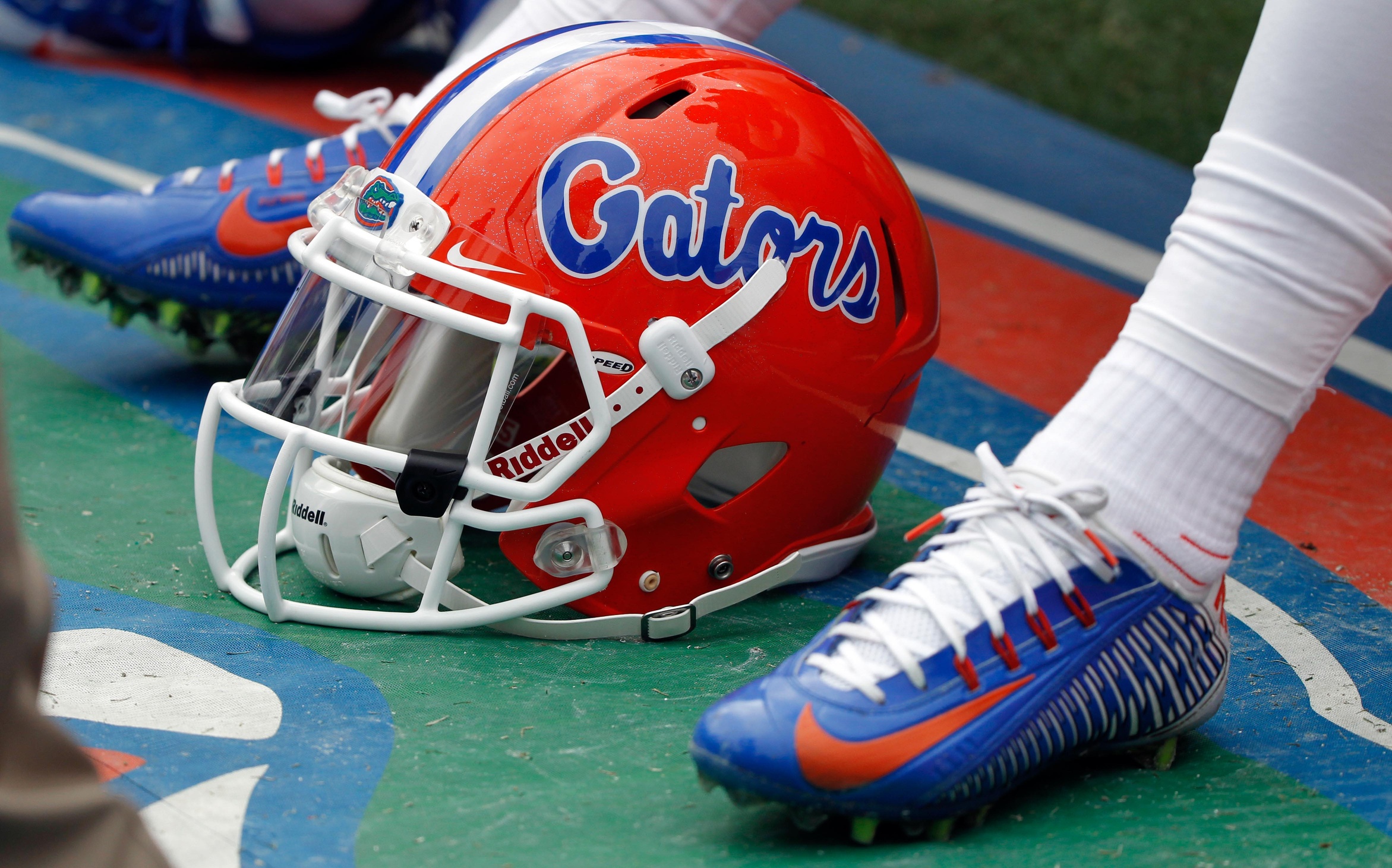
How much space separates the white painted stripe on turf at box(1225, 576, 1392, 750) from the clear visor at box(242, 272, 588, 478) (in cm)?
99

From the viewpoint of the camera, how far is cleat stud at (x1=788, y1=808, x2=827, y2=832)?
124 cm

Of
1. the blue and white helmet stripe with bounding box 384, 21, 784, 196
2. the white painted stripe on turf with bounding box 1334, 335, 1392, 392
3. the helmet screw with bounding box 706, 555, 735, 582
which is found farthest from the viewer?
the white painted stripe on turf with bounding box 1334, 335, 1392, 392

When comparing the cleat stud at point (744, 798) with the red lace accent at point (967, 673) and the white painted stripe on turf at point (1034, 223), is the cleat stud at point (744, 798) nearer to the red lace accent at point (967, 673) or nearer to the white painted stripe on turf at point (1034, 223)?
the red lace accent at point (967, 673)

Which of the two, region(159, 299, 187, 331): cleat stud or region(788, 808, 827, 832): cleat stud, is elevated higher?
region(788, 808, 827, 832): cleat stud

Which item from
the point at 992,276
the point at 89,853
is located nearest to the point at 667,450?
the point at 89,853

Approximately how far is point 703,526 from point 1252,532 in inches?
36.4

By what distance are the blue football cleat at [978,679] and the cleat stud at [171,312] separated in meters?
1.59

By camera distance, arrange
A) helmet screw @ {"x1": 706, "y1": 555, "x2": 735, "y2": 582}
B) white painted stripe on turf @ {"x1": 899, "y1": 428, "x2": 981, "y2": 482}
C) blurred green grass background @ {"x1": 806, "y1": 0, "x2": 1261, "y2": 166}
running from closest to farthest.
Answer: helmet screw @ {"x1": 706, "y1": 555, "x2": 735, "y2": 582} < white painted stripe on turf @ {"x1": 899, "y1": 428, "x2": 981, "y2": 482} < blurred green grass background @ {"x1": 806, "y1": 0, "x2": 1261, "y2": 166}

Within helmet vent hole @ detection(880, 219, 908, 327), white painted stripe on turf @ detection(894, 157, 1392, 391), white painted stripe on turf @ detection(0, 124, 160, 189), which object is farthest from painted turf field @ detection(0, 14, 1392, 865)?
white painted stripe on turf @ detection(0, 124, 160, 189)

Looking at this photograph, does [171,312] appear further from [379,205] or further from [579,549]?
[579,549]

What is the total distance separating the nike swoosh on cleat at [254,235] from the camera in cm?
239

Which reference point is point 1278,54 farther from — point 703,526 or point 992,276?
point 992,276

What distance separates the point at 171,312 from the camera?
2.47m

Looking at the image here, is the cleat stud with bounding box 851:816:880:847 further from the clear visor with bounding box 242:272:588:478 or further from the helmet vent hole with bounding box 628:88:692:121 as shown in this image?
the helmet vent hole with bounding box 628:88:692:121
